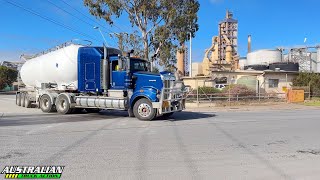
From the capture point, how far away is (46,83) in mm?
21234

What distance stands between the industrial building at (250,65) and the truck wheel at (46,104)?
18525 mm

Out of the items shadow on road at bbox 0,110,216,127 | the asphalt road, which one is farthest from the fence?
the asphalt road

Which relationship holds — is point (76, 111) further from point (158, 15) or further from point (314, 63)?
point (314, 63)

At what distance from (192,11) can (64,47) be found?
15.2 metres

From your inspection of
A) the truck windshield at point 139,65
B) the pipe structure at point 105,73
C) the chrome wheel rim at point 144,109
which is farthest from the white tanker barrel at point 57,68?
the chrome wheel rim at point 144,109

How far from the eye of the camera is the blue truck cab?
630 inches

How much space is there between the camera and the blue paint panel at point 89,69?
17.8m

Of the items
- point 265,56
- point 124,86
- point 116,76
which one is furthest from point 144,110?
point 265,56

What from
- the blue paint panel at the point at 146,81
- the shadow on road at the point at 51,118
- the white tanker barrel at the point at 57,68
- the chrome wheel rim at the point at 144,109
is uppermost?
the white tanker barrel at the point at 57,68

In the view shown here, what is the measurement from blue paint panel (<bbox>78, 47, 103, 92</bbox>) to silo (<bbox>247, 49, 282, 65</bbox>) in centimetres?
5161

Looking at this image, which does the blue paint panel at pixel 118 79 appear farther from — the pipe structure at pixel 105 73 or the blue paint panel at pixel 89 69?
the blue paint panel at pixel 89 69

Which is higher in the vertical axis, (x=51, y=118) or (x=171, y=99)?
(x=171, y=99)

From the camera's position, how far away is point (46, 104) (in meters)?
20.7

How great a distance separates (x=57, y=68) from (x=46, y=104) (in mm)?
2285
